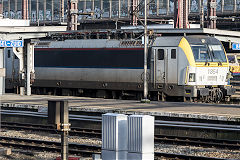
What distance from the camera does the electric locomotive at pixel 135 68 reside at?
1185 inches

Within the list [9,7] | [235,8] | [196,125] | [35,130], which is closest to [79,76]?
[35,130]

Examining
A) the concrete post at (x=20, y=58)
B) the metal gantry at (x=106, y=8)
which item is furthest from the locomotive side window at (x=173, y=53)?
the metal gantry at (x=106, y=8)

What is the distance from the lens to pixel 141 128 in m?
11.7

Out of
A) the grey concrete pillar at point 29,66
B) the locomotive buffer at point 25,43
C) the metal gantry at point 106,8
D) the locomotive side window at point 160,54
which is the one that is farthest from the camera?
the metal gantry at point 106,8

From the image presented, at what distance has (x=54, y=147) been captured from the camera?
1927cm

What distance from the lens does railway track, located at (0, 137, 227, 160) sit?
56.0ft

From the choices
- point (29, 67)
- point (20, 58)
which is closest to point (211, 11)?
point (20, 58)

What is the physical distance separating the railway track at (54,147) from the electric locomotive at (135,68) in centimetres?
1161

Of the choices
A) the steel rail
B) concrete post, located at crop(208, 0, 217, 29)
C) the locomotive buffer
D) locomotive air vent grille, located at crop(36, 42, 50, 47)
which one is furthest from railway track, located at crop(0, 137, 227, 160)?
concrete post, located at crop(208, 0, 217, 29)

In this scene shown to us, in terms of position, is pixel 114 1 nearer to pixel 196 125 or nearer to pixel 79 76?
pixel 79 76

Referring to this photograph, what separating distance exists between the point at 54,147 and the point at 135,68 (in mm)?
13024

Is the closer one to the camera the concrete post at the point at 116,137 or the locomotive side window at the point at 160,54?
the concrete post at the point at 116,137

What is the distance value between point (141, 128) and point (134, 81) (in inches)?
787

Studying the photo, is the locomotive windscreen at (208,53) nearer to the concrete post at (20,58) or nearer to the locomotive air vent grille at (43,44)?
the locomotive air vent grille at (43,44)
